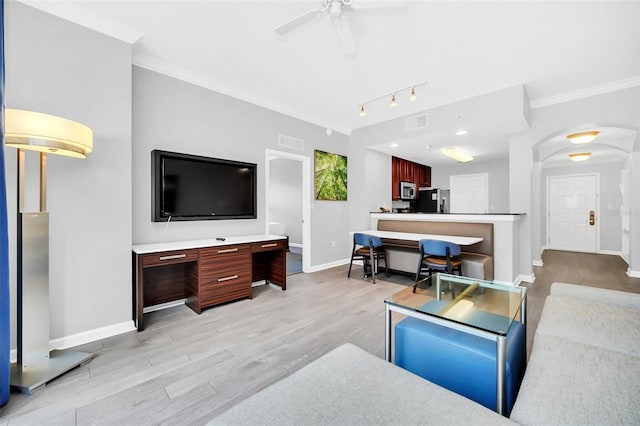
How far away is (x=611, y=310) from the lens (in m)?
1.76

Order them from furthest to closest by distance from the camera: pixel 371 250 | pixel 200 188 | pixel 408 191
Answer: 1. pixel 408 191
2. pixel 371 250
3. pixel 200 188

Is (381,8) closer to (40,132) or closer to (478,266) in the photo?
(40,132)

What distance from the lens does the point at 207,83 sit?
3.52 meters

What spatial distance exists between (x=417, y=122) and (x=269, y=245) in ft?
10.5

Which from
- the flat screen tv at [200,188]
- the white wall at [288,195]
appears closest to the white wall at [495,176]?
the white wall at [288,195]

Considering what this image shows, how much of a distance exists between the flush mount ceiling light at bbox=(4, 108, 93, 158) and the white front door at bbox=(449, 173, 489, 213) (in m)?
8.02

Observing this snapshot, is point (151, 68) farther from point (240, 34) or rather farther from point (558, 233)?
point (558, 233)

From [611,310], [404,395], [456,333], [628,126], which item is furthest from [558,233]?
[404,395]

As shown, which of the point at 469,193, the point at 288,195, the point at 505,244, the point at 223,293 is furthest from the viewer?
the point at 469,193

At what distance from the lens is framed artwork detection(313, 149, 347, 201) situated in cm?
507

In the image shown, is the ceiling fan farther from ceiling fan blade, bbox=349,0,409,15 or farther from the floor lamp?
the floor lamp

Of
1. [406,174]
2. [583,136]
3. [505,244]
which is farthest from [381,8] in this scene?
[406,174]

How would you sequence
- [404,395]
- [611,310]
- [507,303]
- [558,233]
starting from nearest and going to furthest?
[404,395], [611,310], [507,303], [558,233]

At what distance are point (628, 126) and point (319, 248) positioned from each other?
4755 millimetres
